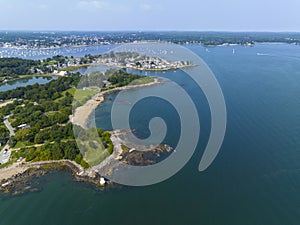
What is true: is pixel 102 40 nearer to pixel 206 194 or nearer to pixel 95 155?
pixel 95 155

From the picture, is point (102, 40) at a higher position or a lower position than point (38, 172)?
higher

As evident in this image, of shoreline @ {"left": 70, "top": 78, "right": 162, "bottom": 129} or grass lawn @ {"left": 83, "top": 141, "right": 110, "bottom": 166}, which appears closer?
grass lawn @ {"left": 83, "top": 141, "right": 110, "bottom": 166}

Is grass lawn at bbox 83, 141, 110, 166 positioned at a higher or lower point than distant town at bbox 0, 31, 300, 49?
lower

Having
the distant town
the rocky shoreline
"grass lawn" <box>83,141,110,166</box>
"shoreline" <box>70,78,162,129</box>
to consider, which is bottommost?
the rocky shoreline

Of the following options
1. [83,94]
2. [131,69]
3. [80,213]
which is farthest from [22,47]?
[80,213]

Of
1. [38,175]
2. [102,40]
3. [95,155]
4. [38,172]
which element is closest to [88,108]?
[95,155]

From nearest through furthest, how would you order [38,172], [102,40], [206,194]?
[206,194] < [38,172] < [102,40]

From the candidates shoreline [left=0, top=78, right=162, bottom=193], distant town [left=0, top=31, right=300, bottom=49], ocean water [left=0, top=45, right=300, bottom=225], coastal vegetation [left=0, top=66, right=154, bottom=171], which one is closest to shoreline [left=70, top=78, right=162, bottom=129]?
coastal vegetation [left=0, top=66, right=154, bottom=171]

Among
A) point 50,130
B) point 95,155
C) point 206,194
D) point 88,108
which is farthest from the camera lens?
point 88,108

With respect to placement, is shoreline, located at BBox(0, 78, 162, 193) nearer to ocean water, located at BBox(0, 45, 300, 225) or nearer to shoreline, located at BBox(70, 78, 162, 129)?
ocean water, located at BBox(0, 45, 300, 225)

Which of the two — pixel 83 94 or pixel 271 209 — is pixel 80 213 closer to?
pixel 271 209

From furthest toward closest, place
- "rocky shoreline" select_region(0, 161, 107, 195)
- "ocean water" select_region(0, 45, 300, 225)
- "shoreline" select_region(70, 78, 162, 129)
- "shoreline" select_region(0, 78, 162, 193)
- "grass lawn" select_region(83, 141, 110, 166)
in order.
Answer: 1. "shoreline" select_region(70, 78, 162, 129)
2. "grass lawn" select_region(83, 141, 110, 166)
3. "shoreline" select_region(0, 78, 162, 193)
4. "rocky shoreline" select_region(0, 161, 107, 195)
5. "ocean water" select_region(0, 45, 300, 225)
